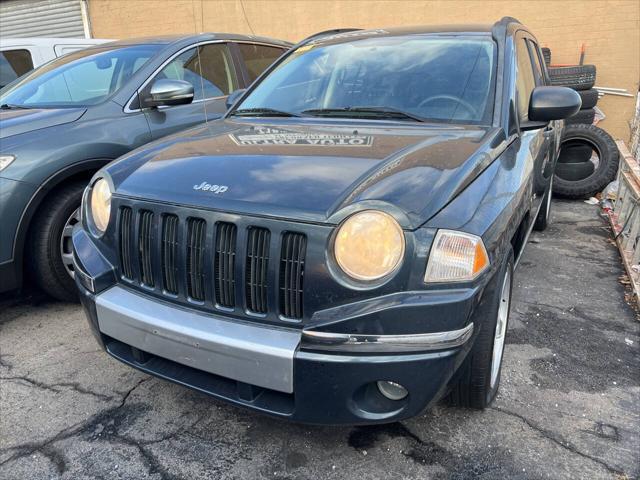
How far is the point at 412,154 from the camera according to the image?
6.99 feet

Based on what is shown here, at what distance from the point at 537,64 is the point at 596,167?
2.89m

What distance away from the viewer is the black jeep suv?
1.74 meters

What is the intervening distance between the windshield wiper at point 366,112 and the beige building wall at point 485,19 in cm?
661

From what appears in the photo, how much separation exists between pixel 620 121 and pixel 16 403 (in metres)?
8.80

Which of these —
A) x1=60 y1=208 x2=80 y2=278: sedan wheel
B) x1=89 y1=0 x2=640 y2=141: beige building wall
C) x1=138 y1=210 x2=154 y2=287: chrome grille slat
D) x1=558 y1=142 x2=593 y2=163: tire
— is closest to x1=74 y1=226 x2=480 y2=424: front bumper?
x1=138 y1=210 x2=154 y2=287: chrome grille slat

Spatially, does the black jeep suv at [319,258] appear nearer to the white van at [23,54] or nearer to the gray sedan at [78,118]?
the gray sedan at [78,118]

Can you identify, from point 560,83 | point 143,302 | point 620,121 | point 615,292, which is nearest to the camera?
point 143,302

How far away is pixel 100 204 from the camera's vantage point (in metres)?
2.35

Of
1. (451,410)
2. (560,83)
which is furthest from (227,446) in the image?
(560,83)

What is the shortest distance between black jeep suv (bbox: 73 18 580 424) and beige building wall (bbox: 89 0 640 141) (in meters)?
6.33

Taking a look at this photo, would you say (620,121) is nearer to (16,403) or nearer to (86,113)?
(86,113)

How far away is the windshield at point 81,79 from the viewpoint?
3.96 meters

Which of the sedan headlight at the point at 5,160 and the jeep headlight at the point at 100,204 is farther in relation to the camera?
the sedan headlight at the point at 5,160

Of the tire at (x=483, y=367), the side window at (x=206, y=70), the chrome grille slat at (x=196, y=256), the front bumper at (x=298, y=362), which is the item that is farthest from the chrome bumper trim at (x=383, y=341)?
the side window at (x=206, y=70)
